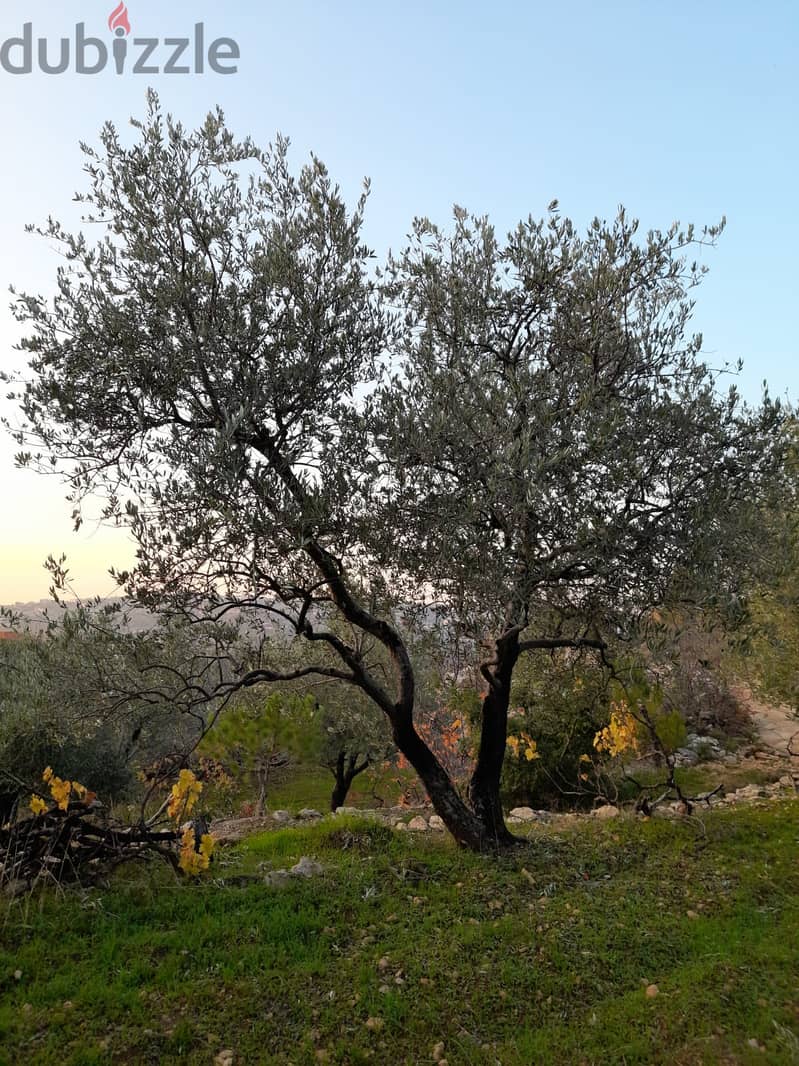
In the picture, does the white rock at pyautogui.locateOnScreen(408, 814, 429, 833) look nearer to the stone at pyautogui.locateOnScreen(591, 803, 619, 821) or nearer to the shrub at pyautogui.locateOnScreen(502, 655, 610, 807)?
the stone at pyautogui.locateOnScreen(591, 803, 619, 821)

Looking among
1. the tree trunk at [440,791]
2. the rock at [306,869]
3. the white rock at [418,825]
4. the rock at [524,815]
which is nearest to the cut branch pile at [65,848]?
the rock at [306,869]

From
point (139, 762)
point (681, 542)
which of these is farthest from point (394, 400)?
point (139, 762)

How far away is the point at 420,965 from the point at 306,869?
2.80 m

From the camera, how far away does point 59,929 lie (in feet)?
22.1

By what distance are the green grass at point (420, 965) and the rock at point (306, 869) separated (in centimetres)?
23

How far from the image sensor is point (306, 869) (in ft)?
28.5

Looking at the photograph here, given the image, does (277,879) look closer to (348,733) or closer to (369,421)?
(369,421)

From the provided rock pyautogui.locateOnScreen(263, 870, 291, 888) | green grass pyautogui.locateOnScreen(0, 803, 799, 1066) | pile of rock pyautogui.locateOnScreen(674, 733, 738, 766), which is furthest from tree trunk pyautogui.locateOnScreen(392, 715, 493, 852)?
pile of rock pyautogui.locateOnScreen(674, 733, 738, 766)

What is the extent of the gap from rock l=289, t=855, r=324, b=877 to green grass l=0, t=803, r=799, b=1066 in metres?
0.23

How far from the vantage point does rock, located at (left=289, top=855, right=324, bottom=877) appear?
857 centimetres

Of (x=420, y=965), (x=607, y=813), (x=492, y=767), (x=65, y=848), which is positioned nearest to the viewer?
(x=420, y=965)

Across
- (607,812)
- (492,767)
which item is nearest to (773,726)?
(607,812)

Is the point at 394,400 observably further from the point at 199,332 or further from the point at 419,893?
the point at 419,893

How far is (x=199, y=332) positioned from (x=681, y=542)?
5.81 meters
